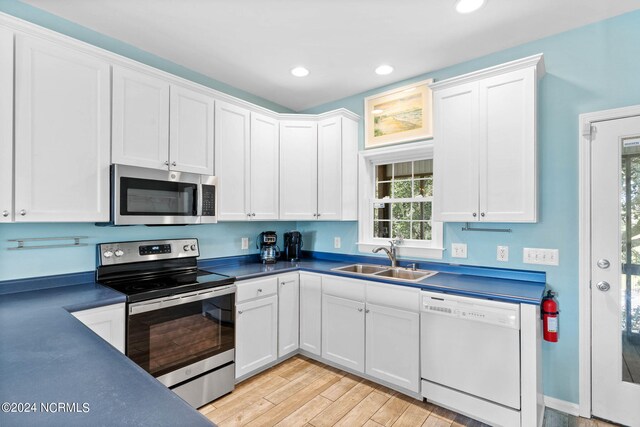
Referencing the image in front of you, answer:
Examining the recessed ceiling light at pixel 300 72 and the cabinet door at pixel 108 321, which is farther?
the recessed ceiling light at pixel 300 72

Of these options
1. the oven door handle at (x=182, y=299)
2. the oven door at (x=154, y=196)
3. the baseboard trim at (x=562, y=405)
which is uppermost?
the oven door at (x=154, y=196)

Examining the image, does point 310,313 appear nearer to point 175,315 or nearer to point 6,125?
point 175,315

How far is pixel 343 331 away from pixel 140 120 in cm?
229

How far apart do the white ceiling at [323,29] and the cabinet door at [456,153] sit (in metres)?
0.41

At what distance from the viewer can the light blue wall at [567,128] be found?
2.11m

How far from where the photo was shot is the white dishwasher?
1978mm

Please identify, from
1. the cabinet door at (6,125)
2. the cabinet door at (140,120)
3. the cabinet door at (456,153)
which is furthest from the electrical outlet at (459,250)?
the cabinet door at (6,125)

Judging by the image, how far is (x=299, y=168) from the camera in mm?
3338

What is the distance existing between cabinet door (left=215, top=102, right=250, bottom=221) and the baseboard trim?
2770mm

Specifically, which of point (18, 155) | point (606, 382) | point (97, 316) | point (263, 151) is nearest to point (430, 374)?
point (606, 382)

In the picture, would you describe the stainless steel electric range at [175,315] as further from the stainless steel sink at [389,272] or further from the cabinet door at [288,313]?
the stainless steel sink at [389,272]

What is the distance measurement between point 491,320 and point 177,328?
2053 millimetres

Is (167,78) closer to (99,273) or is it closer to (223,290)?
(99,273)

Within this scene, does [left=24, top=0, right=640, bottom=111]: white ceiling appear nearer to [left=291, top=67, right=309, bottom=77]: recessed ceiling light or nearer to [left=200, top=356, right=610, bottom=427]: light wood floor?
[left=291, top=67, right=309, bottom=77]: recessed ceiling light
